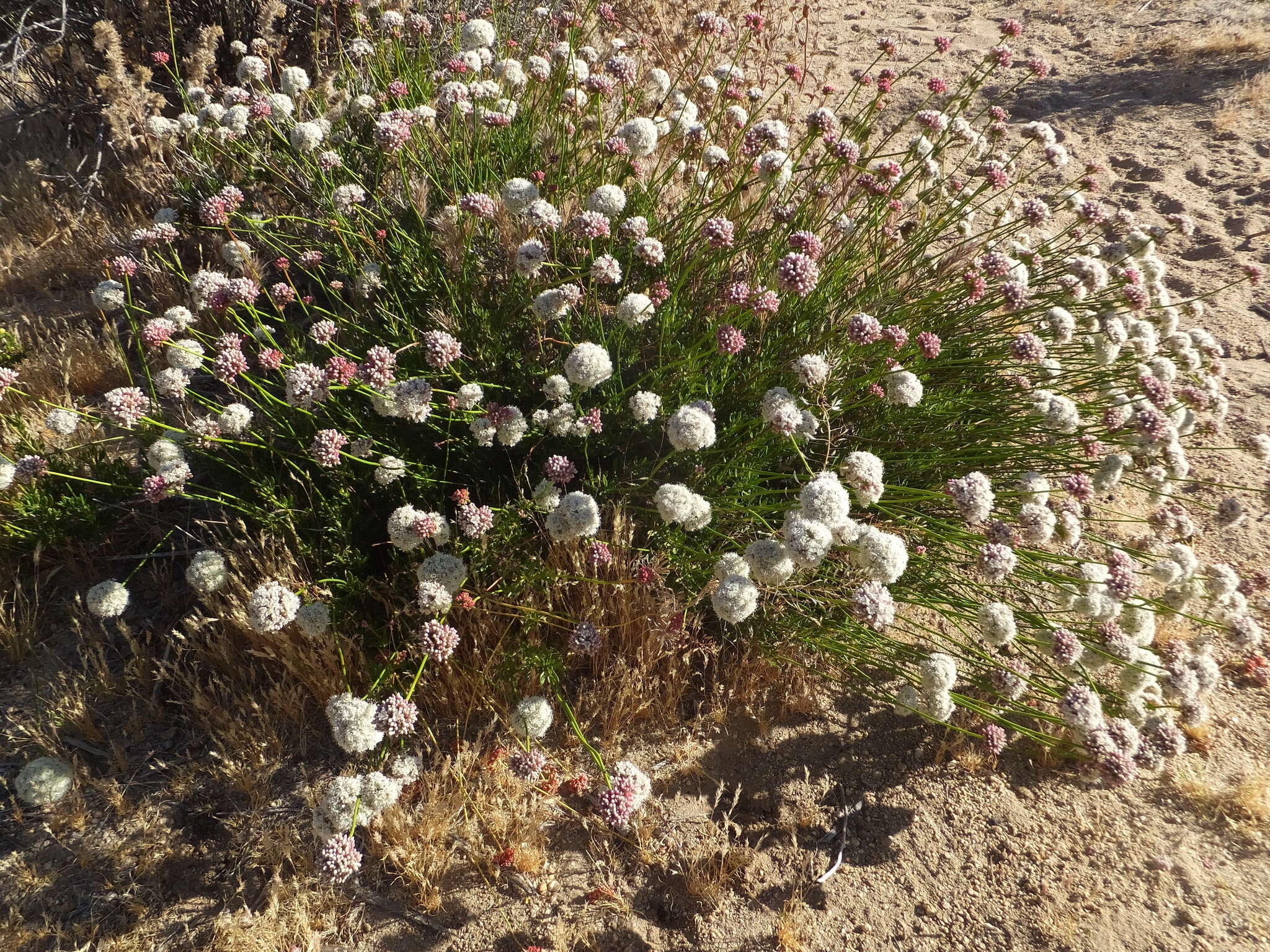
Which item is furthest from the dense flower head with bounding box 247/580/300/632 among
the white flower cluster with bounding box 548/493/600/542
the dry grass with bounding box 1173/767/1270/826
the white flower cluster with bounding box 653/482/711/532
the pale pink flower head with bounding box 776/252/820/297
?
the dry grass with bounding box 1173/767/1270/826

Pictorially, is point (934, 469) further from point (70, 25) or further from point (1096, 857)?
point (70, 25)

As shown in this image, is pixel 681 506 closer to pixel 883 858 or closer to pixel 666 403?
pixel 666 403

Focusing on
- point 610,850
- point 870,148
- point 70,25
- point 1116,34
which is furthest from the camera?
point 1116,34

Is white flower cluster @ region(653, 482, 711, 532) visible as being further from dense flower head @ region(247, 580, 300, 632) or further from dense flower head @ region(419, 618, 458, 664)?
dense flower head @ region(247, 580, 300, 632)

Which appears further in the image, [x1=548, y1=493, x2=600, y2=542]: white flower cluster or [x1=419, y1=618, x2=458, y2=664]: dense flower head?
[x1=548, y1=493, x2=600, y2=542]: white flower cluster

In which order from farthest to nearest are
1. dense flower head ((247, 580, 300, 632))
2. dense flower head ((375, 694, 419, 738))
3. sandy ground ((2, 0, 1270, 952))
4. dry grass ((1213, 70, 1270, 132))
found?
dry grass ((1213, 70, 1270, 132)) → sandy ground ((2, 0, 1270, 952)) → dense flower head ((247, 580, 300, 632)) → dense flower head ((375, 694, 419, 738))

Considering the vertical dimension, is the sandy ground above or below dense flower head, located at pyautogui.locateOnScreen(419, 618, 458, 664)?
below

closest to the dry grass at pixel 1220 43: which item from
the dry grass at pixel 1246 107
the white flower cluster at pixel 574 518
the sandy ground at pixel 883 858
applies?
the dry grass at pixel 1246 107

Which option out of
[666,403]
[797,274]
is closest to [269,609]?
[666,403]

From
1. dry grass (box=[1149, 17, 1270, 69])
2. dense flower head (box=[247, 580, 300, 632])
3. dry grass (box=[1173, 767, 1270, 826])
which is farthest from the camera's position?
dry grass (box=[1149, 17, 1270, 69])

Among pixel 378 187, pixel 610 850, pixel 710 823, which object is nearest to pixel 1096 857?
pixel 710 823

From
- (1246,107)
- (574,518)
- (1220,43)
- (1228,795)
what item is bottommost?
(1228,795)

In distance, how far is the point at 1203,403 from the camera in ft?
11.4

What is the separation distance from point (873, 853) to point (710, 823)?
715mm
